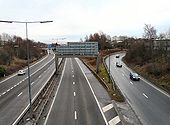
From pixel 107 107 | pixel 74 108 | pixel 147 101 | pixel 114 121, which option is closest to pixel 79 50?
pixel 147 101

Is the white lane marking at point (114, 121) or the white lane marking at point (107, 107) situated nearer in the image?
the white lane marking at point (114, 121)

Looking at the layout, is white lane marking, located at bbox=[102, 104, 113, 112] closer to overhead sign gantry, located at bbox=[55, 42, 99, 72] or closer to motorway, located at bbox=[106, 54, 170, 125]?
motorway, located at bbox=[106, 54, 170, 125]

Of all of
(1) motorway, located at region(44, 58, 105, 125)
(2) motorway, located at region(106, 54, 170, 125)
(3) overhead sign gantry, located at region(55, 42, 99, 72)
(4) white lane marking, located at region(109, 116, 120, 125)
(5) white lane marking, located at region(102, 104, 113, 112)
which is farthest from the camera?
(3) overhead sign gantry, located at region(55, 42, 99, 72)

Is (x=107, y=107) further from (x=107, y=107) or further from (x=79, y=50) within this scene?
(x=79, y=50)

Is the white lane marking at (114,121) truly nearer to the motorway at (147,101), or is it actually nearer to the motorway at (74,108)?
the motorway at (74,108)

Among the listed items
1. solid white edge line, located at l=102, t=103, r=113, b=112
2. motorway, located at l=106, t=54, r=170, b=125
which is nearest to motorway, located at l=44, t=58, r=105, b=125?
solid white edge line, located at l=102, t=103, r=113, b=112

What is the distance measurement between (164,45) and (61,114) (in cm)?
5821

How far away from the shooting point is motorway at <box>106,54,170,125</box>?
33156mm

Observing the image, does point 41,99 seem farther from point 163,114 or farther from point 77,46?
point 77,46

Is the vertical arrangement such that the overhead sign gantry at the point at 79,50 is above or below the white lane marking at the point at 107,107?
above

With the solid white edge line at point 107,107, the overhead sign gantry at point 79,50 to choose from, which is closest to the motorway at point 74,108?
the solid white edge line at point 107,107

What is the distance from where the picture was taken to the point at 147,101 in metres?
42.5

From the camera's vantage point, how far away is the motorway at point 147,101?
33156 mm

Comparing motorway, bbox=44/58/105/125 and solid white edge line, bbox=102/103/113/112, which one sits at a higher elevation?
motorway, bbox=44/58/105/125
